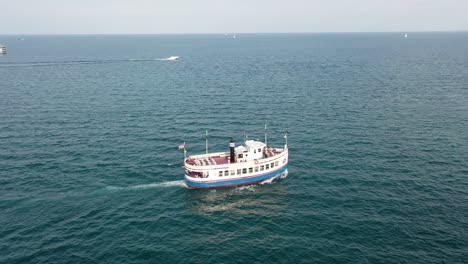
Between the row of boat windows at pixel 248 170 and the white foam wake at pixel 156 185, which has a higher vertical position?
the row of boat windows at pixel 248 170

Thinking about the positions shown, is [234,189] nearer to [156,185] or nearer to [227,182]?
[227,182]

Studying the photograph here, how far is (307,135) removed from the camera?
105938 millimetres

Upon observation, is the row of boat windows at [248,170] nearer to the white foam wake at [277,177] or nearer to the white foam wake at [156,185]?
the white foam wake at [277,177]

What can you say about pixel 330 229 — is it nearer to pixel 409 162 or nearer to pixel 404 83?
pixel 409 162

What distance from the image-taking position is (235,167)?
255 ft

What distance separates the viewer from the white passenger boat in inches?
2985

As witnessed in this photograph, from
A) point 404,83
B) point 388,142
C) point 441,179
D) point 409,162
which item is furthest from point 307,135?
point 404,83

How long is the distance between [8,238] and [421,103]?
13809 cm

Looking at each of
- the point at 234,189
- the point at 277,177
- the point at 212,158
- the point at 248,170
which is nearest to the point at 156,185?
A: the point at 212,158

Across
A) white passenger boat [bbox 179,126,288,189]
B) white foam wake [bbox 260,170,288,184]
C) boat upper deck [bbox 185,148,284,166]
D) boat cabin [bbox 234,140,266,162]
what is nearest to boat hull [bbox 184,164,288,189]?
white passenger boat [bbox 179,126,288,189]

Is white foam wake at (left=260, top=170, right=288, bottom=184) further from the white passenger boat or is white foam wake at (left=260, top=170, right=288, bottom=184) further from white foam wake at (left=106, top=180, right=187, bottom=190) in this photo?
white foam wake at (left=106, top=180, right=187, bottom=190)

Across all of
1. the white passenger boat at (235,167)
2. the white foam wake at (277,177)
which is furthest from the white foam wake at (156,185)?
the white foam wake at (277,177)

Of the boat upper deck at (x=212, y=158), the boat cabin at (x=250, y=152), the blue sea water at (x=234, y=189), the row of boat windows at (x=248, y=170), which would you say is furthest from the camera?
the boat cabin at (x=250, y=152)

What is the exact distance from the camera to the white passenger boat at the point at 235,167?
75812 millimetres
